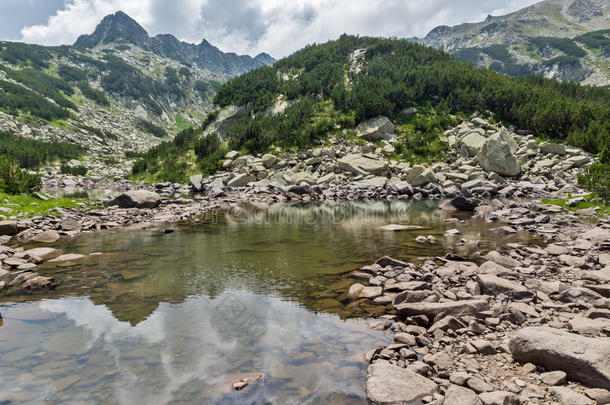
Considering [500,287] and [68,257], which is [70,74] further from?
[500,287]

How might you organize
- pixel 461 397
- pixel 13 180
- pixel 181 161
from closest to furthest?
1. pixel 461 397
2. pixel 13 180
3. pixel 181 161

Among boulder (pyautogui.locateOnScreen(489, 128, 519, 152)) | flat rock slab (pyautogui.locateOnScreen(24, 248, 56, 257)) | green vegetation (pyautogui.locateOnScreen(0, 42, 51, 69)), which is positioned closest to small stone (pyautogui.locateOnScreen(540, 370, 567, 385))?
flat rock slab (pyautogui.locateOnScreen(24, 248, 56, 257))

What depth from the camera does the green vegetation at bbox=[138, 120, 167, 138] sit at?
189m

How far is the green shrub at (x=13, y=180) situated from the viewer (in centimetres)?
2641

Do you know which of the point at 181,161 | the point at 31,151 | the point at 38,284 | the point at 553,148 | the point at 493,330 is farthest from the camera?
the point at 31,151

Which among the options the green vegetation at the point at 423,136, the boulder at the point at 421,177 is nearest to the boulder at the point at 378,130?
the green vegetation at the point at 423,136

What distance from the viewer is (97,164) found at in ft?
304

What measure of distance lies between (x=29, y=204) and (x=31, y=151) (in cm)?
7111

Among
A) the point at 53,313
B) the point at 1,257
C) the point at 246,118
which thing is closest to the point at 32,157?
the point at 246,118

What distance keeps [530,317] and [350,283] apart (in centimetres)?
528

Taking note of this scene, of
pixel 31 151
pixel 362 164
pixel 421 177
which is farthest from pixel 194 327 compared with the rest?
pixel 31 151

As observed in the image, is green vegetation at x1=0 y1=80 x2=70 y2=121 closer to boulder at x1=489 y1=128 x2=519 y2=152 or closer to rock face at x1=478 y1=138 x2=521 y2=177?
rock face at x1=478 y1=138 x2=521 y2=177

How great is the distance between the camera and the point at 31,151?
257 ft

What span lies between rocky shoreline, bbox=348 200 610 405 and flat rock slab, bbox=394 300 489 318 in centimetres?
2
